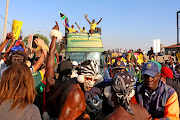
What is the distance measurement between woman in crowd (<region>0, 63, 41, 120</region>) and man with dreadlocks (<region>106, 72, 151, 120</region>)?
835 millimetres

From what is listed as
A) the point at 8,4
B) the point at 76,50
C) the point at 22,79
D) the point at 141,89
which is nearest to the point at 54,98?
the point at 22,79

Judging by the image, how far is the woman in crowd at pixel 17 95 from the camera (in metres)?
1.71

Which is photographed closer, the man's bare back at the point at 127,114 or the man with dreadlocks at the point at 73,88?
the man's bare back at the point at 127,114

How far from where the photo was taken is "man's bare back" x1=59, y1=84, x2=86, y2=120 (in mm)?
2283

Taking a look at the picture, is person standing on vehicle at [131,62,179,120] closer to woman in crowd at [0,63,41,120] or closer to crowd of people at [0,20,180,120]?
crowd of people at [0,20,180,120]

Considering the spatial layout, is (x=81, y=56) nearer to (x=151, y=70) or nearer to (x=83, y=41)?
(x=83, y=41)

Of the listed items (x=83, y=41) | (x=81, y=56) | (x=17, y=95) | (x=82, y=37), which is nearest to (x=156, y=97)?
(x=17, y=95)

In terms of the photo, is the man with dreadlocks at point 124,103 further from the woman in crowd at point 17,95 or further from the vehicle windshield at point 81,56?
the vehicle windshield at point 81,56

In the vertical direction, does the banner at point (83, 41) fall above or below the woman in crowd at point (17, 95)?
above

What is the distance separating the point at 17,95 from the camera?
5.87 ft

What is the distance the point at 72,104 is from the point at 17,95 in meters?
0.80

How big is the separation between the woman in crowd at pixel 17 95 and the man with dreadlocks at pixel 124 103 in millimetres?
835

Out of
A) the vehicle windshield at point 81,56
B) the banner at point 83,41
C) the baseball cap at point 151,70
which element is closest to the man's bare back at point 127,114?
the baseball cap at point 151,70

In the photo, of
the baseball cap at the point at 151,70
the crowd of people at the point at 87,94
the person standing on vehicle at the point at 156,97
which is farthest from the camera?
the baseball cap at the point at 151,70
